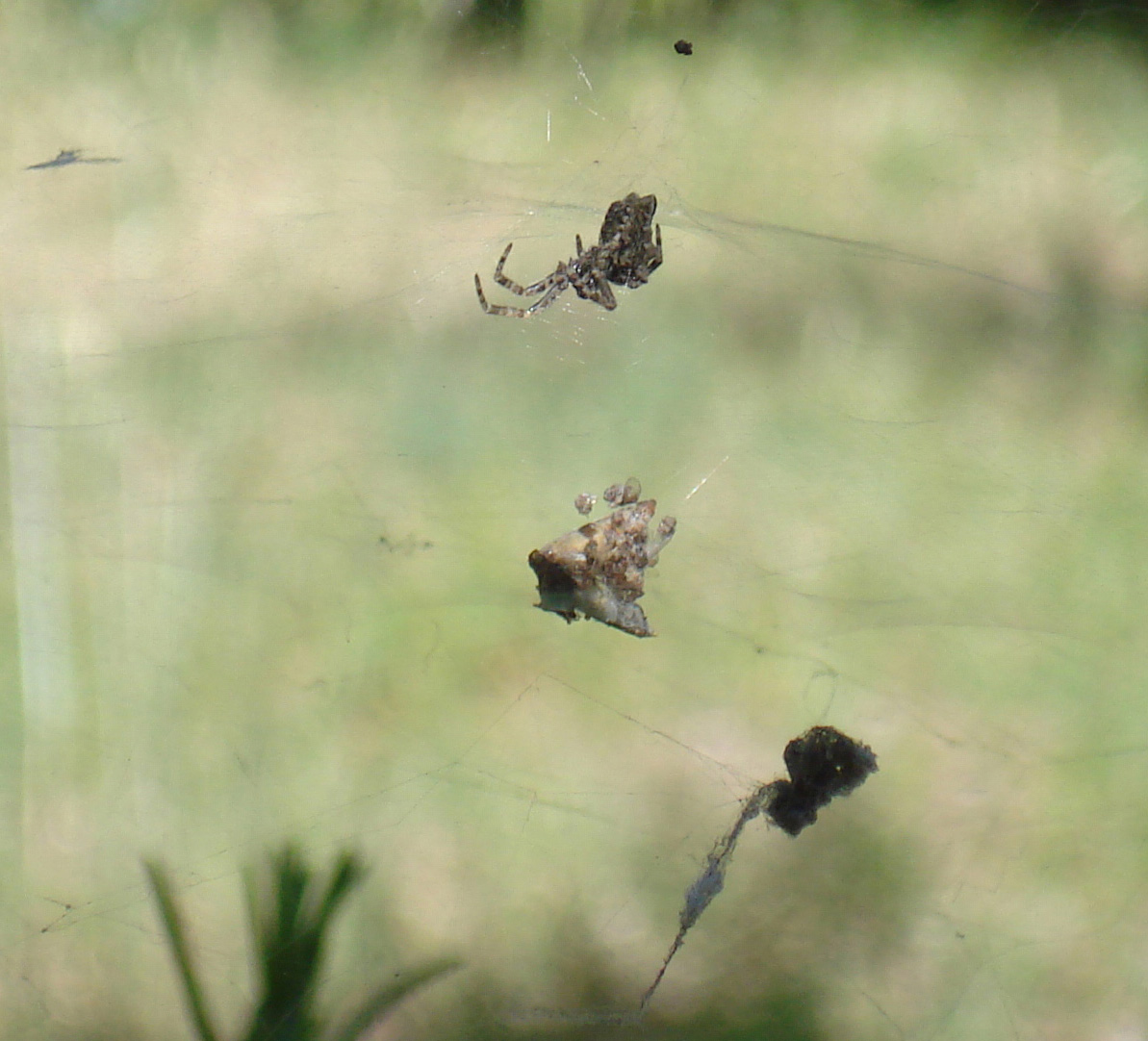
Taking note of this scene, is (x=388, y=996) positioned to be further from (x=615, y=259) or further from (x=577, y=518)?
(x=615, y=259)

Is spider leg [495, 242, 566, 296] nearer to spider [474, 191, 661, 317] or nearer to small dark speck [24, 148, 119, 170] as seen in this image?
spider [474, 191, 661, 317]

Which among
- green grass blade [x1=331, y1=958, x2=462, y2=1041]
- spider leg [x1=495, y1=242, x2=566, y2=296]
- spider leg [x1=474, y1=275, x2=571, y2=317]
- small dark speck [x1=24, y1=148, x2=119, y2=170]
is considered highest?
small dark speck [x1=24, y1=148, x2=119, y2=170]

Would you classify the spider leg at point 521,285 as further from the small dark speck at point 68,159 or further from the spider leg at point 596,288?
the small dark speck at point 68,159

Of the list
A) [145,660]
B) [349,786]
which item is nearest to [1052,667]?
[349,786]

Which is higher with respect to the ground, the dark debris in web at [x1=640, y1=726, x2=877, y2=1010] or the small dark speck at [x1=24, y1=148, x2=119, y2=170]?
the small dark speck at [x1=24, y1=148, x2=119, y2=170]

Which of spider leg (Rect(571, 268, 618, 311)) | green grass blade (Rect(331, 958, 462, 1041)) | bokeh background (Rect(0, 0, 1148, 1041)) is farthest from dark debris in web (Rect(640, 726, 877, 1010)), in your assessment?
spider leg (Rect(571, 268, 618, 311))
